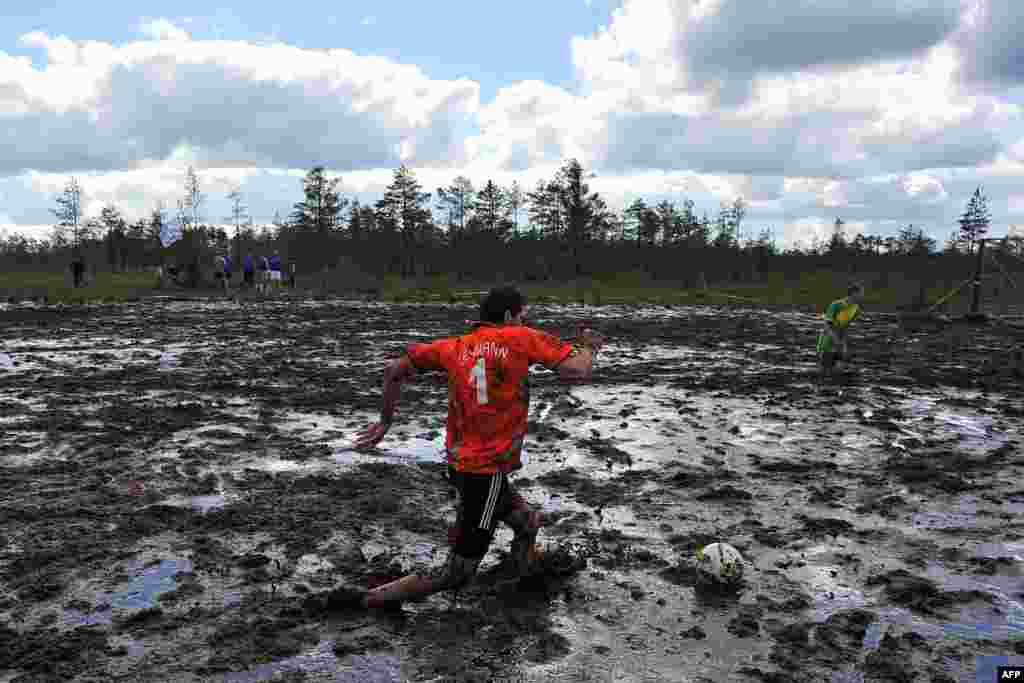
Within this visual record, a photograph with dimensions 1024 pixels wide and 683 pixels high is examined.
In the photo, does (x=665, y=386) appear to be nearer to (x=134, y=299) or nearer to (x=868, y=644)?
(x=868, y=644)

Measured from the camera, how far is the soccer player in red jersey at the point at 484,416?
448cm

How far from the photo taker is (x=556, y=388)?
12.9 metres

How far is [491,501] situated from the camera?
14.8 feet

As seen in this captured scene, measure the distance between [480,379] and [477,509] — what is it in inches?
30.5

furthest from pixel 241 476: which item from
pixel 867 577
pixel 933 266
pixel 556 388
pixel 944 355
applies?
pixel 933 266

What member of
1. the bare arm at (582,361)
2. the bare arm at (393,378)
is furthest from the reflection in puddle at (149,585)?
the bare arm at (582,361)

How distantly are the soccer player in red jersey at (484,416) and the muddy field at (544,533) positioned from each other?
1.10 ft

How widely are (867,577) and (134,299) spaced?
34.3 metres

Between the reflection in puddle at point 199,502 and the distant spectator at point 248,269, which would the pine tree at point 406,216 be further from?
the reflection in puddle at point 199,502

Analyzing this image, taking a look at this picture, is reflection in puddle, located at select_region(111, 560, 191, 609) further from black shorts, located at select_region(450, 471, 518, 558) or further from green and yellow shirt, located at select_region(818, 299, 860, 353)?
green and yellow shirt, located at select_region(818, 299, 860, 353)

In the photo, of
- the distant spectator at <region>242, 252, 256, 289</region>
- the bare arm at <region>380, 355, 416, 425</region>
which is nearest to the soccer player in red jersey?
the bare arm at <region>380, 355, 416, 425</region>

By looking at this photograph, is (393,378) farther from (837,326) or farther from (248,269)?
(248,269)

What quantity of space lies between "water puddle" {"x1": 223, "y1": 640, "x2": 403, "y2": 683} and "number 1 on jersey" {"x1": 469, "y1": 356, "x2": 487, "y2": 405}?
1.51m

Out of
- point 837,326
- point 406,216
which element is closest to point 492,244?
point 406,216
